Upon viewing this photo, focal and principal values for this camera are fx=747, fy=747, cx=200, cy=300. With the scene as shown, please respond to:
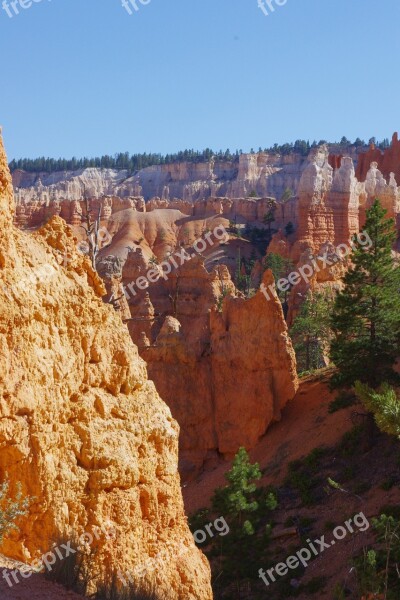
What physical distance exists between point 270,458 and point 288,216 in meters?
68.1

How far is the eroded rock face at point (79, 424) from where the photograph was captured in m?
10.9

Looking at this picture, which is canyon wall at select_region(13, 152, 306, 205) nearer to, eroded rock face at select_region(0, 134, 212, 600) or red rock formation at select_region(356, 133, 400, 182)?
red rock formation at select_region(356, 133, 400, 182)

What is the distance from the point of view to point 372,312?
81.2 ft

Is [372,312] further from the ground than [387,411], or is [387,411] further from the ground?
[372,312]

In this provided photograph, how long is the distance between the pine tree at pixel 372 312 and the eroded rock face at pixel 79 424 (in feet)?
39.0

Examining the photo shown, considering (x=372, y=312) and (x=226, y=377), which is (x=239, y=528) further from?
(x=226, y=377)

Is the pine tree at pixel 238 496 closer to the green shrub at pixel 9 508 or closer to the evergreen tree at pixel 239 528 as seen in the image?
the evergreen tree at pixel 239 528

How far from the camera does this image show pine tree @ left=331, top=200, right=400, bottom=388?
80.6 ft

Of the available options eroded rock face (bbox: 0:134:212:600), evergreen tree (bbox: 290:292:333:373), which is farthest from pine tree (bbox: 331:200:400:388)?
eroded rock face (bbox: 0:134:212:600)

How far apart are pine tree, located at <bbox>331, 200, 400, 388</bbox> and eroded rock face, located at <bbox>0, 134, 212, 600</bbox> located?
1187 cm

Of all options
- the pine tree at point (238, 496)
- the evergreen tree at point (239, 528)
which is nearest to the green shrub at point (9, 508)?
the evergreen tree at point (239, 528)

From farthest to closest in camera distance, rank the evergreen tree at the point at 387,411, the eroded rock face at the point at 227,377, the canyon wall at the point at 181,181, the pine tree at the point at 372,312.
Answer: the canyon wall at the point at 181,181
the eroded rock face at the point at 227,377
the pine tree at the point at 372,312
the evergreen tree at the point at 387,411

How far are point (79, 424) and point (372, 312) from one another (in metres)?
14.9

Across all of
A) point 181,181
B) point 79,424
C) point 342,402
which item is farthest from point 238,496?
point 181,181
